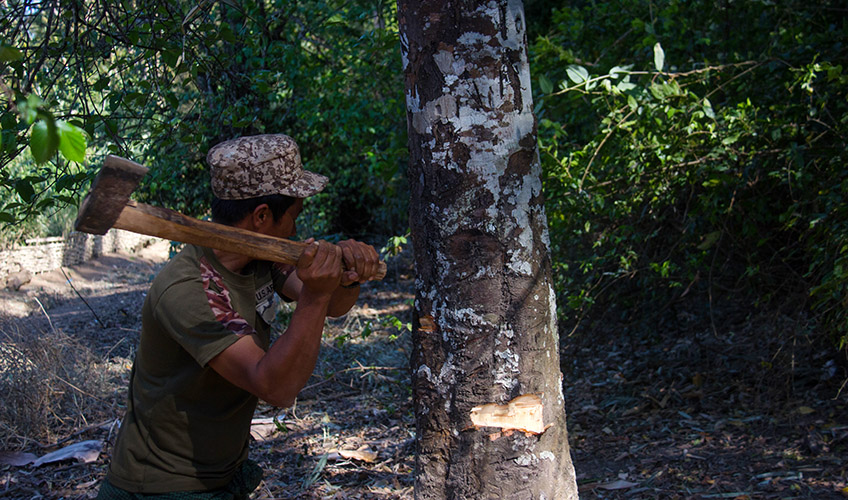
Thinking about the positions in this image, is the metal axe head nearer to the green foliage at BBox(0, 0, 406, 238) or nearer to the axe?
the axe


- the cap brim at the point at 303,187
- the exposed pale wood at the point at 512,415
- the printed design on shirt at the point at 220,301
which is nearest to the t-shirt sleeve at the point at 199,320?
the printed design on shirt at the point at 220,301

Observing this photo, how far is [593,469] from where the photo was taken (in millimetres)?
3930

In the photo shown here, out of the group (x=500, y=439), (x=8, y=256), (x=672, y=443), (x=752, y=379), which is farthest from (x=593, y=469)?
(x=8, y=256)

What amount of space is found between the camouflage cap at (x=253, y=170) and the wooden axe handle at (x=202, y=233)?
215 millimetres

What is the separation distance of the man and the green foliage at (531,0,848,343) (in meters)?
1.65

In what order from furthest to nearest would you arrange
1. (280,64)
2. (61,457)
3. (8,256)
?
(8,256) < (280,64) < (61,457)

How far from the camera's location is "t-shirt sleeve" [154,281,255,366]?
1977 mm

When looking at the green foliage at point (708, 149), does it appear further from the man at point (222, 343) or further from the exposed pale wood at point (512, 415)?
the exposed pale wood at point (512, 415)

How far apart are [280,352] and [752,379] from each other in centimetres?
378

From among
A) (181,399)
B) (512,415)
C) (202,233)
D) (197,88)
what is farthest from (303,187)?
(197,88)

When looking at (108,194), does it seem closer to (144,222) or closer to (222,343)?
(144,222)

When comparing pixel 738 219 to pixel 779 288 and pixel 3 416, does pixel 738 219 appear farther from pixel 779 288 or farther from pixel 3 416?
pixel 3 416

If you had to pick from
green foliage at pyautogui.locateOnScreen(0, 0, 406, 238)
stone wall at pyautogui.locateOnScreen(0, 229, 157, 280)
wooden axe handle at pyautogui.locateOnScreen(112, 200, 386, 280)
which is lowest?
stone wall at pyautogui.locateOnScreen(0, 229, 157, 280)

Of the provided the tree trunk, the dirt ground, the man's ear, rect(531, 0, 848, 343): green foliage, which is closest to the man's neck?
the man's ear
